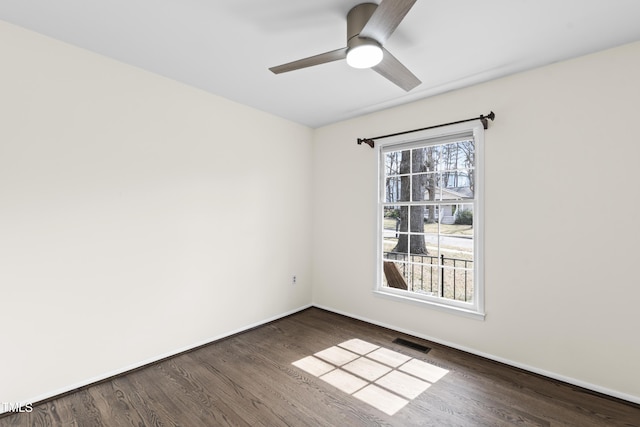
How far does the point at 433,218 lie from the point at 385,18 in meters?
2.18

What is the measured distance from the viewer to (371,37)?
1.73 metres

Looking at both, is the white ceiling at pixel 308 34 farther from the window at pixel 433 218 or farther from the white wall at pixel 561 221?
the window at pixel 433 218

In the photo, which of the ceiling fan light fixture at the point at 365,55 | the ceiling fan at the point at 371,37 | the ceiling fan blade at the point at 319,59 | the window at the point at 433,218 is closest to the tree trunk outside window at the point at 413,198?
the window at the point at 433,218

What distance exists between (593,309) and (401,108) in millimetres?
2513

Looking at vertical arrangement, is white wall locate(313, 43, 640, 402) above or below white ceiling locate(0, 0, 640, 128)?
below

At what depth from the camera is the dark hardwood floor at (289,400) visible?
1.93 metres

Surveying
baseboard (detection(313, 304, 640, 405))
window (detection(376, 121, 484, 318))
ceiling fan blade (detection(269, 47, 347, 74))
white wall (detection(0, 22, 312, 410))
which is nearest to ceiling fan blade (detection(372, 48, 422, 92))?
ceiling fan blade (detection(269, 47, 347, 74))

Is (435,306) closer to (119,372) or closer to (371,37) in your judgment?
(371,37)

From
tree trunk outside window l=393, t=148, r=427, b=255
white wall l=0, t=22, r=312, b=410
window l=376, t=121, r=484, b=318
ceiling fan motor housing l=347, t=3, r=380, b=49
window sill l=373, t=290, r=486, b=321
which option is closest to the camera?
ceiling fan motor housing l=347, t=3, r=380, b=49

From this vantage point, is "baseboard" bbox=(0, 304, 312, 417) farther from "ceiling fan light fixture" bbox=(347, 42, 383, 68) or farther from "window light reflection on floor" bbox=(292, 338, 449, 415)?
"ceiling fan light fixture" bbox=(347, 42, 383, 68)

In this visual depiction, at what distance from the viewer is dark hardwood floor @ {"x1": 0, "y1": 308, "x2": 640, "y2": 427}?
76.1 inches

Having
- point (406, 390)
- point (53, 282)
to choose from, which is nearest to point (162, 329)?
point (53, 282)

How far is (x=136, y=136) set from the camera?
2541mm

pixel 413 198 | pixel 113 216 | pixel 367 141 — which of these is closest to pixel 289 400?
pixel 113 216
